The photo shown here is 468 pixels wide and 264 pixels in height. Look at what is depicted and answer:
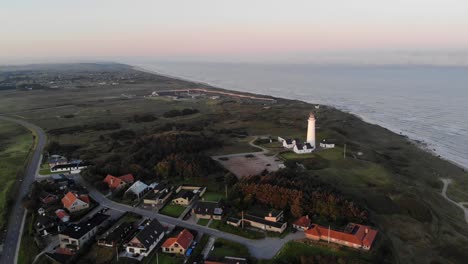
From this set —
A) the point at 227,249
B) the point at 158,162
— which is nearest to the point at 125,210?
the point at 158,162

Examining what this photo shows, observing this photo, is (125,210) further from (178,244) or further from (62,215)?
(178,244)

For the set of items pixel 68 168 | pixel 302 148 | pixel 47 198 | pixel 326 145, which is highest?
pixel 302 148

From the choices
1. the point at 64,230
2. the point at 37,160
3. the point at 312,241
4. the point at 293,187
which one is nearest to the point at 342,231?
the point at 312,241

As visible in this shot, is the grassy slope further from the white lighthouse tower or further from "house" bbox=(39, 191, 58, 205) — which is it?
"house" bbox=(39, 191, 58, 205)

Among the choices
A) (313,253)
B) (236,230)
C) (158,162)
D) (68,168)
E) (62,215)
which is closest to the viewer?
(313,253)

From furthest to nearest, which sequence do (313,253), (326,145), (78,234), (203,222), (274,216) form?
(326,145) → (203,222) → (274,216) → (78,234) → (313,253)

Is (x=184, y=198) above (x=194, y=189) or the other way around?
above

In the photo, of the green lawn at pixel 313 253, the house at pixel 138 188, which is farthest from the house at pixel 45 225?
the green lawn at pixel 313 253

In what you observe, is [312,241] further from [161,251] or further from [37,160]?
[37,160]
